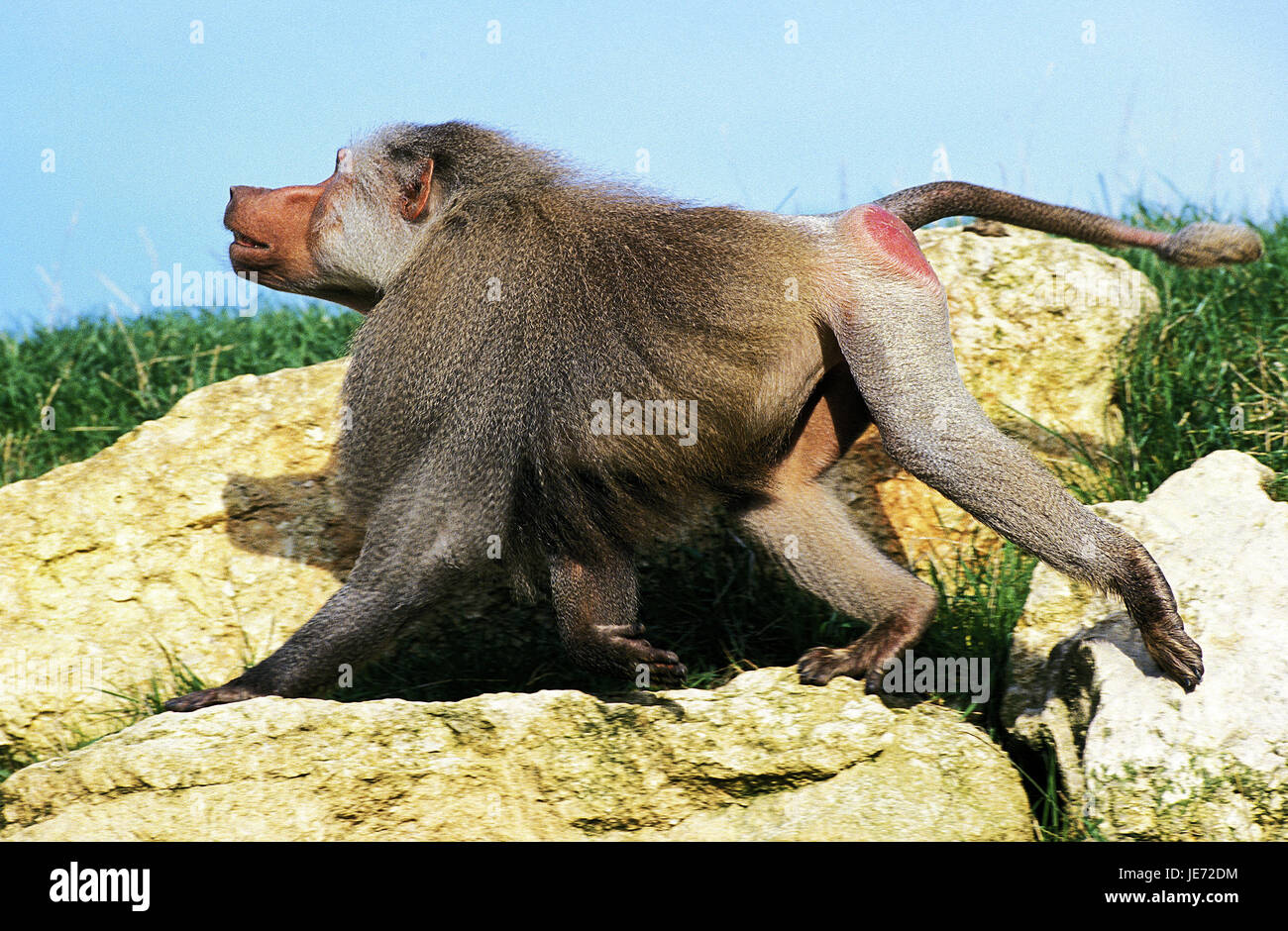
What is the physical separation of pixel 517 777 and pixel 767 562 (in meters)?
1.53

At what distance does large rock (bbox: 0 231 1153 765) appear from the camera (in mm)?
4074

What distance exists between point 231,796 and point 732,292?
185cm

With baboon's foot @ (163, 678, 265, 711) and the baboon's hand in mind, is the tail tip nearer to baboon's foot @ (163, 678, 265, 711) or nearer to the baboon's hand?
the baboon's hand

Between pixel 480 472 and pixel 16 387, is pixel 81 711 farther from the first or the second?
pixel 16 387

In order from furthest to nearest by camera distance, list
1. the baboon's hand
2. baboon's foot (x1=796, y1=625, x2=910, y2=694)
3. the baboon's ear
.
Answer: the baboon's ear < baboon's foot (x1=796, y1=625, x2=910, y2=694) < the baboon's hand

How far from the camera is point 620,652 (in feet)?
11.3

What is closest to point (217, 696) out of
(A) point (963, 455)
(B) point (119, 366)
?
(A) point (963, 455)

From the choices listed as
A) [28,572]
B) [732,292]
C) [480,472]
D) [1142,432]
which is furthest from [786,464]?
[28,572]

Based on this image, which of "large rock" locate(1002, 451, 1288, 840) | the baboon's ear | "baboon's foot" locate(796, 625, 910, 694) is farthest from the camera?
the baboon's ear

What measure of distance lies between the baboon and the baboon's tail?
0.44 metres

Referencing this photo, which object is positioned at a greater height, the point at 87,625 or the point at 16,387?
the point at 16,387

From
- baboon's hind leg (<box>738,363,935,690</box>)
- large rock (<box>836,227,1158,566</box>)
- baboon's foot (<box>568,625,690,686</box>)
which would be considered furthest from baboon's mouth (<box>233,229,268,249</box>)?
large rock (<box>836,227,1158,566</box>)

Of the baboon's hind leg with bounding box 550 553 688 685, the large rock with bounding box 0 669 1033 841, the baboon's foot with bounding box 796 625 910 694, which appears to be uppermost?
the baboon's hind leg with bounding box 550 553 688 685

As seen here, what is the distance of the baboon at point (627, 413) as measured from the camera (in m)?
3.34
